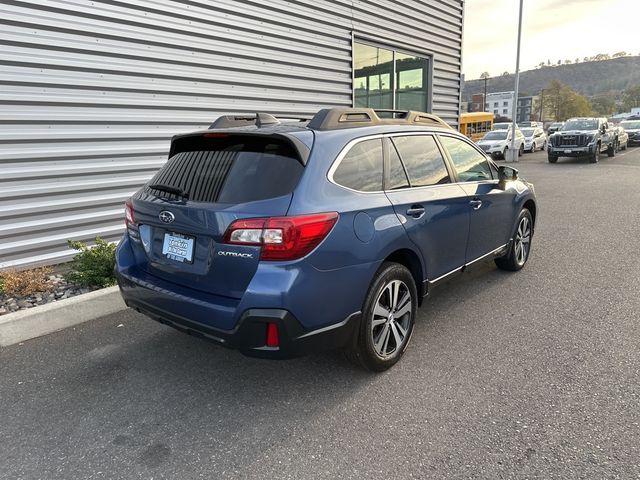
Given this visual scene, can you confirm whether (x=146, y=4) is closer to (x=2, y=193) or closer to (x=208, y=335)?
(x=2, y=193)

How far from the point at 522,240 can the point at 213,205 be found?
154 inches

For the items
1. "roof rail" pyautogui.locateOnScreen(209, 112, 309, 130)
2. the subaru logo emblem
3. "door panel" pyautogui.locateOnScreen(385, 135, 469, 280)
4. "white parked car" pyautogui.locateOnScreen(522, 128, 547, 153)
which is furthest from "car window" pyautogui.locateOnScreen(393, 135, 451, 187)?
"white parked car" pyautogui.locateOnScreen(522, 128, 547, 153)

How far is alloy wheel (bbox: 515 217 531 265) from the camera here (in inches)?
203

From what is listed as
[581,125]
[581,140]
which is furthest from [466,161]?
[581,125]

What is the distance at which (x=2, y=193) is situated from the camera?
5086 mm

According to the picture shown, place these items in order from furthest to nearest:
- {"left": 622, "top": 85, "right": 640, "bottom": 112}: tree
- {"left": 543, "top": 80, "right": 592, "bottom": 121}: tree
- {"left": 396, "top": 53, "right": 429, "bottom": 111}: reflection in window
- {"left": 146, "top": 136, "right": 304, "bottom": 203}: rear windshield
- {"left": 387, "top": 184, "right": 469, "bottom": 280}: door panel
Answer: {"left": 622, "top": 85, "right": 640, "bottom": 112}: tree, {"left": 543, "top": 80, "right": 592, "bottom": 121}: tree, {"left": 396, "top": 53, "right": 429, "bottom": 111}: reflection in window, {"left": 387, "top": 184, "right": 469, "bottom": 280}: door panel, {"left": 146, "top": 136, "right": 304, "bottom": 203}: rear windshield

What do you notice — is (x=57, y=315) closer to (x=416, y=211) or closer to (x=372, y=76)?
(x=416, y=211)

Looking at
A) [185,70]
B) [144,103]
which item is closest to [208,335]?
[144,103]

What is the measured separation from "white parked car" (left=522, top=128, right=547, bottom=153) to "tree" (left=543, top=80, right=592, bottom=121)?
7132cm

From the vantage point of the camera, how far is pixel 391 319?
3.16 meters

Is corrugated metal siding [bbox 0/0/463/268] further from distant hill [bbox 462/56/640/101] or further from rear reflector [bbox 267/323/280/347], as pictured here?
distant hill [bbox 462/56/640/101]

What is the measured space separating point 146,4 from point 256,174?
175 inches

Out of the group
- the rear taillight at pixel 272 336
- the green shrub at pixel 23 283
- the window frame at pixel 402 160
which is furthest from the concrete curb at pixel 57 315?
the window frame at pixel 402 160

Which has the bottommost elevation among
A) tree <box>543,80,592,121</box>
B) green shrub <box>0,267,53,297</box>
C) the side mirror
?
green shrub <box>0,267,53,297</box>
